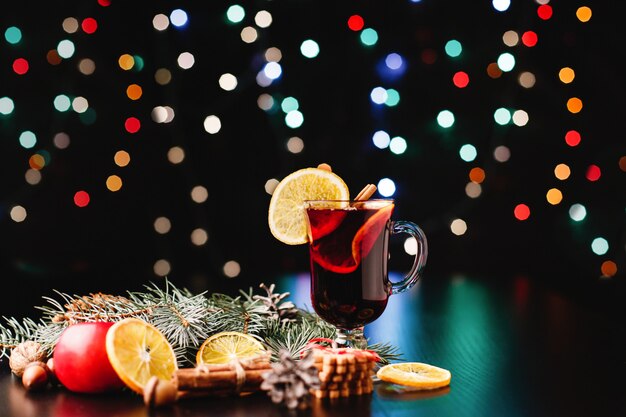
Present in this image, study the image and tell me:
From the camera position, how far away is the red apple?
3.43ft

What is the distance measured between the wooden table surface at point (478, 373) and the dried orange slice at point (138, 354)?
1.5 inches

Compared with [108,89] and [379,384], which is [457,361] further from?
[108,89]

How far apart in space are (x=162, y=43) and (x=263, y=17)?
0.46 metres

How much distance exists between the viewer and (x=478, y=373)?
1199mm

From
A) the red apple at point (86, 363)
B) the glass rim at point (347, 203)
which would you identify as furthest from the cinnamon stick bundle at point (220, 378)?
the glass rim at point (347, 203)

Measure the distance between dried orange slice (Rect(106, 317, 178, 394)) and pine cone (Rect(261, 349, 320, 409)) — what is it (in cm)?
14

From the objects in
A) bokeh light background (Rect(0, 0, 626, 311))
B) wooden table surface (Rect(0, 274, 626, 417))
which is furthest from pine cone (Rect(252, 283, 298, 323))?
bokeh light background (Rect(0, 0, 626, 311))

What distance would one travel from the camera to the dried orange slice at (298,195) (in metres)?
1.30

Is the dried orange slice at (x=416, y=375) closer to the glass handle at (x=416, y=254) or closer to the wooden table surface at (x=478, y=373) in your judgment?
the wooden table surface at (x=478, y=373)

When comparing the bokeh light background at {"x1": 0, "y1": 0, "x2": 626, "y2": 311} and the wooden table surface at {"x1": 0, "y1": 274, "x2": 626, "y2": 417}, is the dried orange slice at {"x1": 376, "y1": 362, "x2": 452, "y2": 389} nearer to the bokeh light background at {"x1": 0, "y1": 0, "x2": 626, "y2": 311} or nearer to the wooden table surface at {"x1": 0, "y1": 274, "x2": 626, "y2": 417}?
the wooden table surface at {"x1": 0, "y1": 274, "x2": 626, "y2": 417}

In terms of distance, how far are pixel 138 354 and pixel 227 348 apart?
0.59ft

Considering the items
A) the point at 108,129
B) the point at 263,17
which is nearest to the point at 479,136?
the point at 263,17

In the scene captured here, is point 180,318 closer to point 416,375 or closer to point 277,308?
point 277,308

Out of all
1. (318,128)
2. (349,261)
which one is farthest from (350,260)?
(318,128)
